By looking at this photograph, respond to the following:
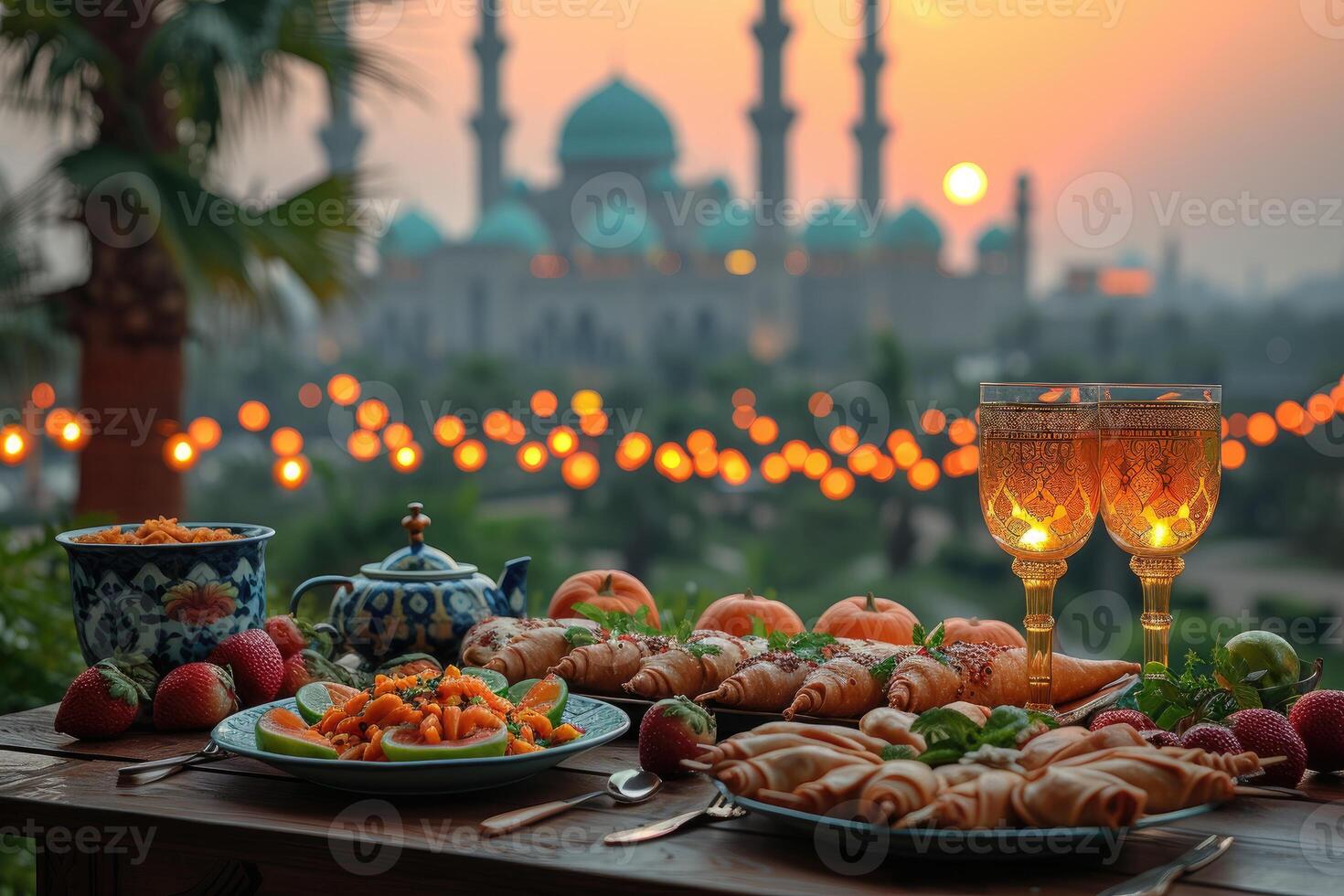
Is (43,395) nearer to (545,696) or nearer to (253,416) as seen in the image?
(253,416)

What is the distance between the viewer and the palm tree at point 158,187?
16.0 ft

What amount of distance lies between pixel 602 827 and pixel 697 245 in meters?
36.2

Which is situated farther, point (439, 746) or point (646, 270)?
point (646, 270)

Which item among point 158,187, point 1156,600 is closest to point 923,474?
point 158,187

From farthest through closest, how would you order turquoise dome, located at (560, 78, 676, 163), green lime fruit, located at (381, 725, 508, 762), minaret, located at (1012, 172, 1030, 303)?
1. turquoise dome, located at (560, 78, 676, 163)
2. minaret, located at (1012, 172, 1030, 303)
3. green lime fruit, located at (381, 725, 508, 762)

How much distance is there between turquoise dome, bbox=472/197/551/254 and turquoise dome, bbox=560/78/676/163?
8.98 feet

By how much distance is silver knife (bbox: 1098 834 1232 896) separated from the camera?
119 centimetres

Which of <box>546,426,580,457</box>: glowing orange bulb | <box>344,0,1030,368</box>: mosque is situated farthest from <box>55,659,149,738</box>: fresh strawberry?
<box>344,0,1030,368</box>: mosque

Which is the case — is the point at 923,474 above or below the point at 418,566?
below

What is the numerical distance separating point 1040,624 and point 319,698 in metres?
0.88

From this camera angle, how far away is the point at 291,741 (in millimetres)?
1476

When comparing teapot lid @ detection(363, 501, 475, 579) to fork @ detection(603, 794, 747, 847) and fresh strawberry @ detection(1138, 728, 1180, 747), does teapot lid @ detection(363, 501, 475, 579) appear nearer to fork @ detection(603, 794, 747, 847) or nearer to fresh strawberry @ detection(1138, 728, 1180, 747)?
fork @ detection(603, 794, 747, 847)

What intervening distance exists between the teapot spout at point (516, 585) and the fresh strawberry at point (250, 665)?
43 centimetres

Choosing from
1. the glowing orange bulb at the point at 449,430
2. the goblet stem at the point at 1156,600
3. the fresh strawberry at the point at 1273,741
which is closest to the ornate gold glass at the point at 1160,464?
the goblet stem at the point at 1156,600
